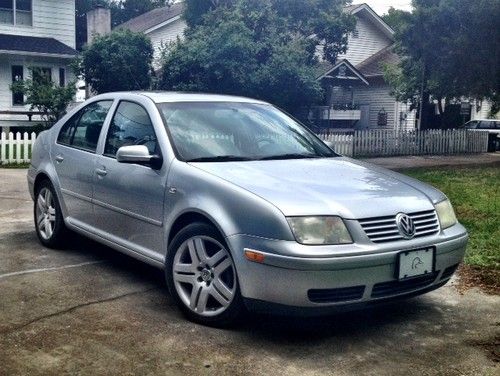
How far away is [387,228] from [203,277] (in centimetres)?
126

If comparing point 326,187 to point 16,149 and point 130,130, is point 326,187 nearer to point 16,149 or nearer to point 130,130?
point 130,130

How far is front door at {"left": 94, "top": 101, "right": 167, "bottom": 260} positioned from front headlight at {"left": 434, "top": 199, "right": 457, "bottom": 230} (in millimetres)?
1946

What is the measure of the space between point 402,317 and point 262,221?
1432 mm

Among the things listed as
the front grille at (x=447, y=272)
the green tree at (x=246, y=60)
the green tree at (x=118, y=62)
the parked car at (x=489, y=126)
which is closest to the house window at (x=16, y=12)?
the green tree at (x=118, y=62)

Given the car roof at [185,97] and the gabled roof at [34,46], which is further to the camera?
the gabled roof at [34,46]

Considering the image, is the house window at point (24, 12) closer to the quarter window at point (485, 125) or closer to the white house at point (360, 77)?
the white house at point (360, 77)

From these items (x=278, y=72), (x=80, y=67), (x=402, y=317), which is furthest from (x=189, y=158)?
(x=80, y=67)

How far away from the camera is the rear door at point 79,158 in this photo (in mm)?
5719

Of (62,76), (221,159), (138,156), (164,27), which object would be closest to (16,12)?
(62,76)

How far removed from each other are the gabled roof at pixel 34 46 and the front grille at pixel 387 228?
958 inches

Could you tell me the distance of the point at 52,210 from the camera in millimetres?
6445

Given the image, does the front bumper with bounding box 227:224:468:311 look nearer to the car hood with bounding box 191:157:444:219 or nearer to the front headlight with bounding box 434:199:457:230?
the car hood with bounding box 191:157:444:219

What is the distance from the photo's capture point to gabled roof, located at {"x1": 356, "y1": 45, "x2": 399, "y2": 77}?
34438 mm

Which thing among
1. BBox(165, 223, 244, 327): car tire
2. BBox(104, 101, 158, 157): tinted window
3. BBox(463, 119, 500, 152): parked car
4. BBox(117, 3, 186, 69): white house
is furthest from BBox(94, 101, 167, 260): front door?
BBox(117, 3, 186, 69): white house
